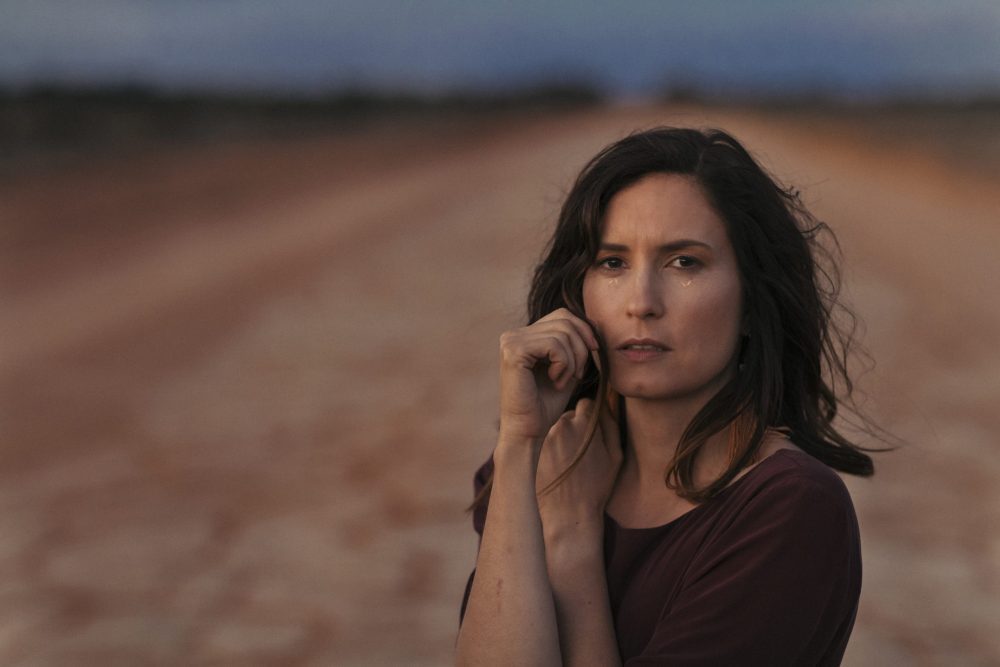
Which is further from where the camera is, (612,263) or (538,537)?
(612,263)

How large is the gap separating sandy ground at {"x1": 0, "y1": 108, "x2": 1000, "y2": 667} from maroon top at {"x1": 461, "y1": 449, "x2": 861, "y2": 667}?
1.38 metres

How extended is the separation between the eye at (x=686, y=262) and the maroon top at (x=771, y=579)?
0.40m

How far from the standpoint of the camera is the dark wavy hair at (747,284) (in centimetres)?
246

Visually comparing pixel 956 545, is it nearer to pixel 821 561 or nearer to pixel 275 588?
pixel 275 588

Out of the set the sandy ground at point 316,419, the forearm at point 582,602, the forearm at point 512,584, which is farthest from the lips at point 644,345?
the sandy ground at point 316,419

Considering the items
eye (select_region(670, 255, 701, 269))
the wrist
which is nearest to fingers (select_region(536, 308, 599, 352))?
eye (select_region(670, 255, 701, 269))

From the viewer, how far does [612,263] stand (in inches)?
99.3

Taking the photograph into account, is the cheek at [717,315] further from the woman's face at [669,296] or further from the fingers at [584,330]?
the fingers at [584,330]

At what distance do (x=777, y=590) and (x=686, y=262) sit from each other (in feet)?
2.15

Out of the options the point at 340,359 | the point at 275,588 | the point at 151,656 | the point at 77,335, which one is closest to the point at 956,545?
the point at 275,588

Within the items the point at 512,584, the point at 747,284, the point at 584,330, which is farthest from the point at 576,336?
the point at 512,584

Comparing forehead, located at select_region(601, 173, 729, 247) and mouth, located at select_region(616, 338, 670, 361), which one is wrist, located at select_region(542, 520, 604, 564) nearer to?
mouth, located at select_region(616, 338, 670, 361)

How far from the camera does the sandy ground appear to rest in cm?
568

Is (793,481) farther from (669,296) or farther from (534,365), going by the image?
(534,365)
